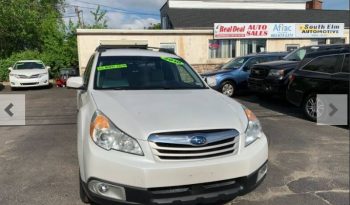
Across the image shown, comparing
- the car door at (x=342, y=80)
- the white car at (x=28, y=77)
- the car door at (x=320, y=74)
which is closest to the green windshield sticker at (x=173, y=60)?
the car door at (x=342, y=80)

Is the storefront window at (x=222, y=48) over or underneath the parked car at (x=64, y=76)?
over

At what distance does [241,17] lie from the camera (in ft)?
92.9

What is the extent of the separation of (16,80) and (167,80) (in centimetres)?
1393

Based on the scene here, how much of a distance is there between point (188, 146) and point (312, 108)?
5682 millimetres

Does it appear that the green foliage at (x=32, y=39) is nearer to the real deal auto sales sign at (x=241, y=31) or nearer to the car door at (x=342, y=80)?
the real deal auto sales sign at (x=241, y=31)

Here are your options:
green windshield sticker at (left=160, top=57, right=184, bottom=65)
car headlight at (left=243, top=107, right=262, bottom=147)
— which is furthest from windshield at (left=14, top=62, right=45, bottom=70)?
car headlight at (left=243, top=107, right=262, bottom=147)

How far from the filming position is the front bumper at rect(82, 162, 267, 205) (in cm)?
297

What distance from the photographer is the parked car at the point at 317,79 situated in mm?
7297

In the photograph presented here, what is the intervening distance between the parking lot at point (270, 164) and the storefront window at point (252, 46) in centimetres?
1594

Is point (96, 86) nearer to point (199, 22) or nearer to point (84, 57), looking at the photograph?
point (84, 57)

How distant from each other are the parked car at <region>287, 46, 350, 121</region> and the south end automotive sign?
15.0m

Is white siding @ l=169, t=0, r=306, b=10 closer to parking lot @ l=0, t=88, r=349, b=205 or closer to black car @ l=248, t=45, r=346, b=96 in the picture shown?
black car @ l=248, t=45, r=346, b=96

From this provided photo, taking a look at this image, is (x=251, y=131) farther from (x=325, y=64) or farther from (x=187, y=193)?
(x=325, y=64)

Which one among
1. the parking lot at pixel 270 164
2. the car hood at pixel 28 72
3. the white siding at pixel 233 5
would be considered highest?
the white siding at pixel 233 5
